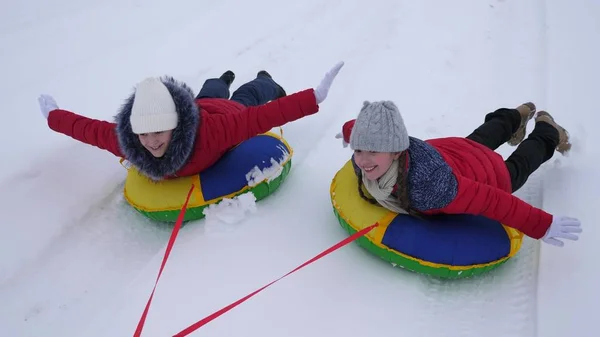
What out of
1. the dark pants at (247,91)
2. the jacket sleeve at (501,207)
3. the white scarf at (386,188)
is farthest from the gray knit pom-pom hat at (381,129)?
the dark pants at (247,91)

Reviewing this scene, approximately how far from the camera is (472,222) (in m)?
2.01

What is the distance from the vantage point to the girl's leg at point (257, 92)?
2.91 m

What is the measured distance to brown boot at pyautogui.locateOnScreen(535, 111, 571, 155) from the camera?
2416mm

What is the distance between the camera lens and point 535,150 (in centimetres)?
228

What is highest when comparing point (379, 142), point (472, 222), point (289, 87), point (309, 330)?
point (379, 142)

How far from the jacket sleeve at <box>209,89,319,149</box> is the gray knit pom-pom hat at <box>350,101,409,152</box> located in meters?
0.44

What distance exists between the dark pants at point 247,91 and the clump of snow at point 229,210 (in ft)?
2.52

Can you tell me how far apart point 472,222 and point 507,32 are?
8.68 feet

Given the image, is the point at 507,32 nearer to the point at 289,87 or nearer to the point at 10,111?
the point at 289,87

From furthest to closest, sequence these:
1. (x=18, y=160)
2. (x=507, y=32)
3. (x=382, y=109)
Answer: (x=507, y=32) → (x=18, y=160) → (x=382, y=109)

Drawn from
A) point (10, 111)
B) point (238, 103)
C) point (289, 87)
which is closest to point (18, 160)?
point (10, 111)

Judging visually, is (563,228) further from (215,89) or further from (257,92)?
(215,89)

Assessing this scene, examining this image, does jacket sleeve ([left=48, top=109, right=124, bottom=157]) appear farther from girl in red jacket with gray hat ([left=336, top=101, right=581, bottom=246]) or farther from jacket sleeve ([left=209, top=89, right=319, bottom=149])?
girl in red jacket with gray hat ([left=336, top=101, right=581, bottom=246])

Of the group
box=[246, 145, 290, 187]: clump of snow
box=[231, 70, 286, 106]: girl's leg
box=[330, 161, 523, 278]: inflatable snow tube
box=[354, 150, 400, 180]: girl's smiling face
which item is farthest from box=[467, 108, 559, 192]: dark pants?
box=[231, 70, 286, 106]: girl's leg
